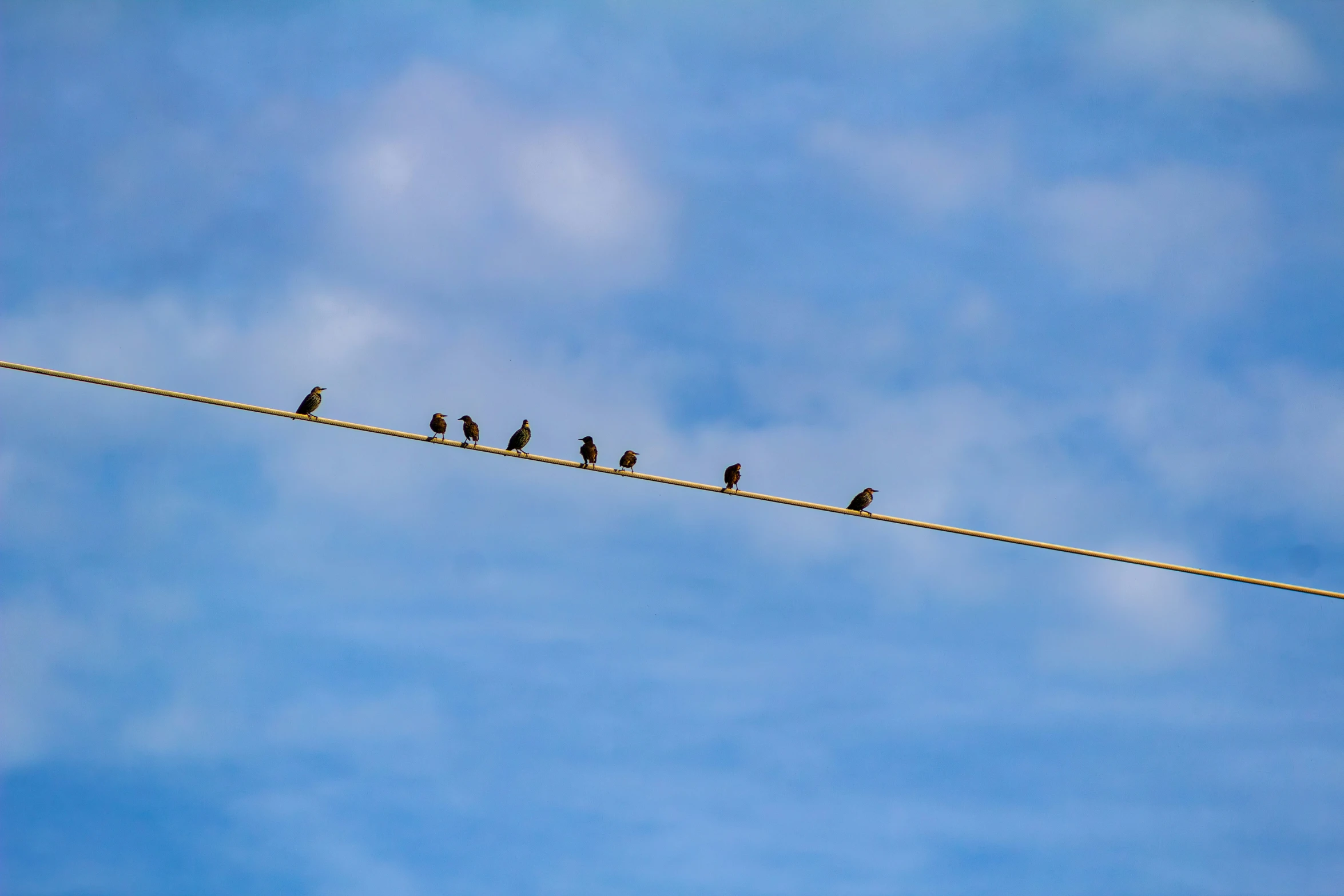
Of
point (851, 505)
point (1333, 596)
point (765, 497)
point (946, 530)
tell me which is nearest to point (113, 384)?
point (765, 497)

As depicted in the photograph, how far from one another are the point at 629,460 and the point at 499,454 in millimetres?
11180

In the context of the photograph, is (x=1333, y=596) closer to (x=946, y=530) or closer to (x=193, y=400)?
(x=946, y=530)

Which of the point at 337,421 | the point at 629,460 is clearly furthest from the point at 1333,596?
the point at 629,460

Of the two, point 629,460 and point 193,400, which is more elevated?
point 629,460

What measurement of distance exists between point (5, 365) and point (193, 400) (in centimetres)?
198

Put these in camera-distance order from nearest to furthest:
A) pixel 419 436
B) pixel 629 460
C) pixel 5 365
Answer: pixel 5 365, pixel 419 436, pixel 629 460

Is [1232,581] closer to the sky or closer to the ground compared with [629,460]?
closer to the ground

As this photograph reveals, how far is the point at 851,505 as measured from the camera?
31078 millimetres

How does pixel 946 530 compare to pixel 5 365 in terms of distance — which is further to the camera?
pixel 946 530

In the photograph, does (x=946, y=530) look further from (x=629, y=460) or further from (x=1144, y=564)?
(x=629, y=460)

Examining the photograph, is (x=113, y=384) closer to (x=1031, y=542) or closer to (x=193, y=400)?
(x=193, y=400)

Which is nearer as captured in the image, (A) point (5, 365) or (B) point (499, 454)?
(A) point (5, 365)

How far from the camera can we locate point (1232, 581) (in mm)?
16891

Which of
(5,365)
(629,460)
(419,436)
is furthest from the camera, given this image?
(629,460)
